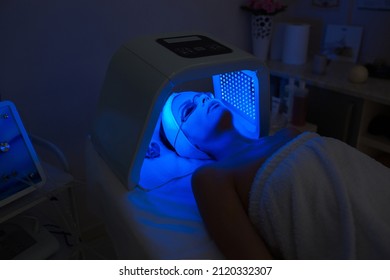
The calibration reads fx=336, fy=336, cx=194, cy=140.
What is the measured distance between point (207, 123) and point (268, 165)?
1.04 feet

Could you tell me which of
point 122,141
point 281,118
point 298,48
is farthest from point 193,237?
point 298,48

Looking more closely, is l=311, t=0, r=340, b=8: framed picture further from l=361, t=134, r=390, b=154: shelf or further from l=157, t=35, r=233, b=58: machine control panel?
l=157, t=35, r=233, b=58: machine control panel

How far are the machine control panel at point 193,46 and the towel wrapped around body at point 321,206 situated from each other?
38 centimetres

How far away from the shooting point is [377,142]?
1.63 meters

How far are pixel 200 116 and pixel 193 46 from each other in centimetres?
23

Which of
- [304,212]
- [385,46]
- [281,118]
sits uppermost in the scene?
[385,46]

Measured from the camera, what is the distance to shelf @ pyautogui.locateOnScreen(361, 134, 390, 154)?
5.24ft

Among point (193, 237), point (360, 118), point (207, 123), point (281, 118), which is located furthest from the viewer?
point (281, 118)

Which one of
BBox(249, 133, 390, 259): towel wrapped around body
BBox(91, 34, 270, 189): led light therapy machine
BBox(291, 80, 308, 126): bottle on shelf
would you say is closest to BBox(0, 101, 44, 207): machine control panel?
BBox(91, 34, 270, 189): led light therapy machine

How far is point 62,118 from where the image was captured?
1503 millimetres

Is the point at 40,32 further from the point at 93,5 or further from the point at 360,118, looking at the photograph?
the point at 360,118

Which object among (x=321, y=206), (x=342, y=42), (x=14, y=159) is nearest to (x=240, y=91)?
(x=321, y=206)

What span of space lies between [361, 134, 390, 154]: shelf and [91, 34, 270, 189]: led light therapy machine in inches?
29.2

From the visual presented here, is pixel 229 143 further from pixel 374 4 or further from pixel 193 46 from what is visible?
pixel 374 4
